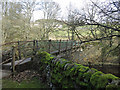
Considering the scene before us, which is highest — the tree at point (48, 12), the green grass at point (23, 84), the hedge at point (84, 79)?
the tree at point (48, 12)

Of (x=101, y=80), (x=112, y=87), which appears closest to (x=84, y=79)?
(x=101, y=80)

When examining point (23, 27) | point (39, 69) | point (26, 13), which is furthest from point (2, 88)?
point (26, 13)

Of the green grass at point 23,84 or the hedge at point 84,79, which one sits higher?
the hedge at point 84,79

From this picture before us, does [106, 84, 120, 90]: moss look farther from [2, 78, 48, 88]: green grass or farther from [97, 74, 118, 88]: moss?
[2, 78, 48, 88]: green grass

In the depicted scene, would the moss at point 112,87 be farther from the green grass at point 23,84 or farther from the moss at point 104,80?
the green grass at point 23,84

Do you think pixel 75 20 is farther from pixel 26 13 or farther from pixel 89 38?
pixel 26 13

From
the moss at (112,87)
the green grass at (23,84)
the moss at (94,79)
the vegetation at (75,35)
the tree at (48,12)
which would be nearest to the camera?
the moss at (112,87)

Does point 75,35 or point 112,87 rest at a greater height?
point 75,35

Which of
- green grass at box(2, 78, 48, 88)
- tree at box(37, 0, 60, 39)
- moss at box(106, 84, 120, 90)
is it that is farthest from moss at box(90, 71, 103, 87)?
tree at box(37, 0, 60, 39)

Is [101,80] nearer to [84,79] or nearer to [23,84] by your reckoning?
[84,79]

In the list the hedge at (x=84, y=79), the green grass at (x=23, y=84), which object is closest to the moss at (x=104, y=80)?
the hedge at (x=84, y=79)

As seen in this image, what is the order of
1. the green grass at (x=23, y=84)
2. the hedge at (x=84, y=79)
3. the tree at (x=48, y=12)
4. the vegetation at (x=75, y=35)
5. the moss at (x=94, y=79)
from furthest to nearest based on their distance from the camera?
the tree at (x=48, y=12), the green grass at (x=23, y=84), the vegetation at (x=75, y=35), the moss at (x=94, y=79), the hedge at (x=84, y=79)

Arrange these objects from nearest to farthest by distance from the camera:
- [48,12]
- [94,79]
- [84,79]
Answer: [94,79] < [84,79] < [48,12]

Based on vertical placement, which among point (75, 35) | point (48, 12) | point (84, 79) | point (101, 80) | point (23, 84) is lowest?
point (23, 84)
